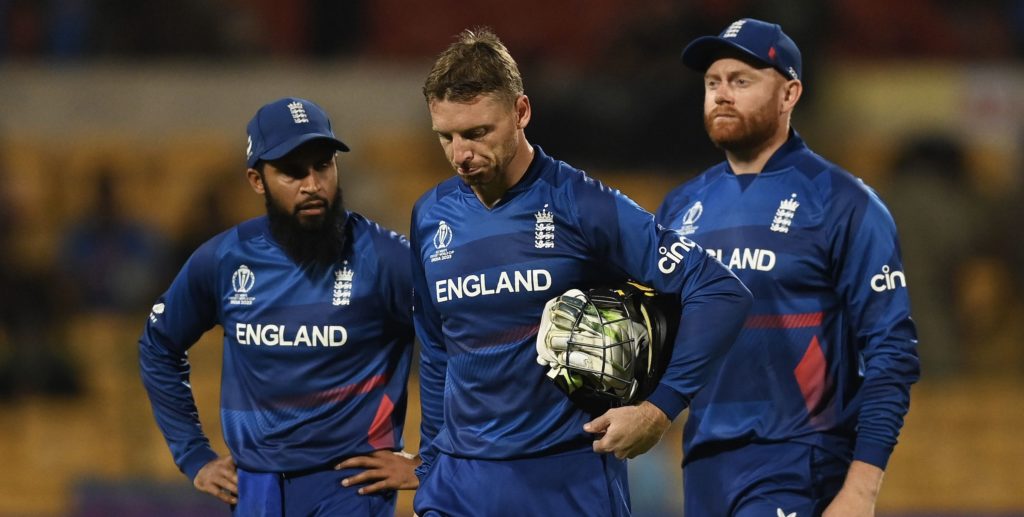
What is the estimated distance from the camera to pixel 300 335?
16.9 feet

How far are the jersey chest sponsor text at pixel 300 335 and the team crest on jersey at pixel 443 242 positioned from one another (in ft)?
2.39

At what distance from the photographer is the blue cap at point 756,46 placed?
16.5ft

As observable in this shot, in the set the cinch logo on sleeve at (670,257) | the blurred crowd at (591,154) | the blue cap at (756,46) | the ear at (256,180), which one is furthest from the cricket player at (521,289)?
the blurred crowd at (591,154)

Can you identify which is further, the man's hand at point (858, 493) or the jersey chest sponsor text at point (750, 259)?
the jersey chest sponsor text at point (750, 259)

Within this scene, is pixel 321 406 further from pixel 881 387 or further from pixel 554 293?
pixel 881 387

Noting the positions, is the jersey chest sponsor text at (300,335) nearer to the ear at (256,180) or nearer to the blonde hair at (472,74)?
the ear at (256,180)

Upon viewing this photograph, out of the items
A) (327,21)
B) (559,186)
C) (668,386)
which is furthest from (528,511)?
(327,21)

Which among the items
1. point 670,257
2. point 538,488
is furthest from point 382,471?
point 670,257

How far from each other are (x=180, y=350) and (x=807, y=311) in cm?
223

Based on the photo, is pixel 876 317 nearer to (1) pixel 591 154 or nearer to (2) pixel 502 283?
(2) pixel 502 283

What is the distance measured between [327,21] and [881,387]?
9.58 metres

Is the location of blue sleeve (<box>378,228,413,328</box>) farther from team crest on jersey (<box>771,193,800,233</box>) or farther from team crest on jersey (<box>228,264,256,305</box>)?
team crest on jersey (<box>771,193,800,233</box>)

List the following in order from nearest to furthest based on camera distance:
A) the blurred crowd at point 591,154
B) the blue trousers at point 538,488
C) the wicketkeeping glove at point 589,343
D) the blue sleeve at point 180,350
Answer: the wicketkeeping glove at point 589,343
the blue trousers at point 538,488
the blue sleeve at point 180,350
the blurred crowd at point 591,154

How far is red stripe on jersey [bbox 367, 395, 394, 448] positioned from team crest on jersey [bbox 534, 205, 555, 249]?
1113mm
